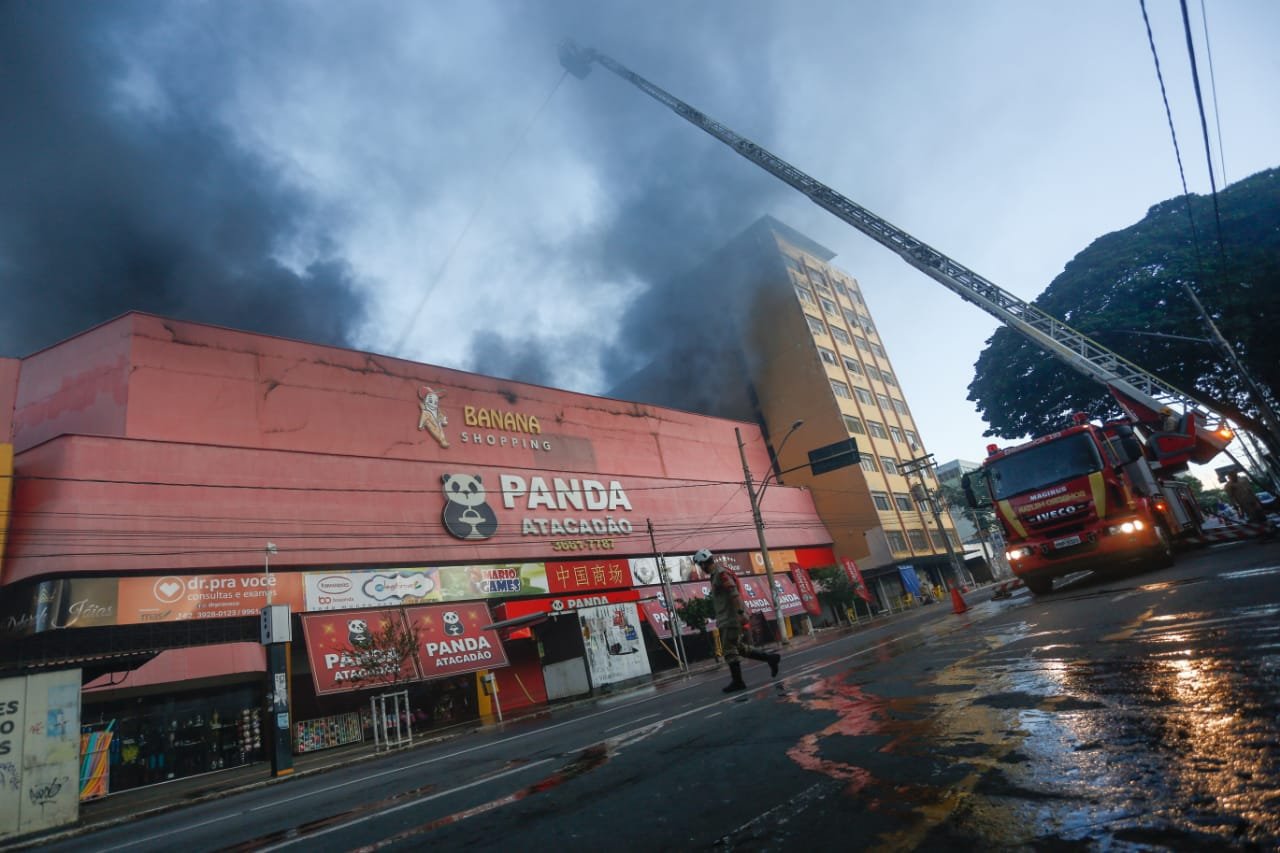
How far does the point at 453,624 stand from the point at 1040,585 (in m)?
17.2

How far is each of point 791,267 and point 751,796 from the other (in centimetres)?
5493

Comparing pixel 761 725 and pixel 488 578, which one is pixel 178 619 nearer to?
pixel 488 578

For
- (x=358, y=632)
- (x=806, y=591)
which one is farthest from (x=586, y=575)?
(x=806, y=591)

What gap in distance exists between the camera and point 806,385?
4928 cm

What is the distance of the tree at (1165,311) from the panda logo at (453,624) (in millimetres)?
25099

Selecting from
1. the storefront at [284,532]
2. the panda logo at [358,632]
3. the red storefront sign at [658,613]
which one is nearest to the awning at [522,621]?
the storefront at [284,532]

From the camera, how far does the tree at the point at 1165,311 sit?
910 inches

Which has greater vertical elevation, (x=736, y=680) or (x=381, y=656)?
(x=381, y=656)

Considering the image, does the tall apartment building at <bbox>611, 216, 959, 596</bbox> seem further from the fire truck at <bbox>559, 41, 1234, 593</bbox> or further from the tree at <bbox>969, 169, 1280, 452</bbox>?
the fire truck at <bbox>559, 41, 1234, 593</bbox>

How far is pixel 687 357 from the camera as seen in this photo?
52031 mm

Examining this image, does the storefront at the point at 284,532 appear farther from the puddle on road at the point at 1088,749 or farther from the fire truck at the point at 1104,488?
the puddle on road at the point at 1088,749

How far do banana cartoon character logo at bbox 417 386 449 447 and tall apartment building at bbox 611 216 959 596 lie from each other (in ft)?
79.5

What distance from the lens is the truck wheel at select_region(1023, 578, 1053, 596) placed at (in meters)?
12.2

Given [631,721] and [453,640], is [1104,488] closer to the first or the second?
[631,721]
